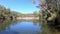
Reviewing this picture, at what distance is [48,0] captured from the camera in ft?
135

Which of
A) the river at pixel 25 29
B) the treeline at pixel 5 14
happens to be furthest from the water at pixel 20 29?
the treeline at pixel 5 14

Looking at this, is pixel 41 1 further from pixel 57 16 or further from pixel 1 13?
pixel 1 13

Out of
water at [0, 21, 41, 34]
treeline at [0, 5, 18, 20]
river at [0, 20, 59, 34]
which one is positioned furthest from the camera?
treeline at [0, 5, 18, 20]

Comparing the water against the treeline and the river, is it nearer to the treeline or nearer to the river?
the river

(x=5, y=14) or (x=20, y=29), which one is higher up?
(x=20, y=29)

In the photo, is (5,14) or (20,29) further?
(5,14)

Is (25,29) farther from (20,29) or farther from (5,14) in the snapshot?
(5,14)

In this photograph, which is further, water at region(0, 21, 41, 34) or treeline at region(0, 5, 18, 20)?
treeline at region(0, 5, 18, 20)

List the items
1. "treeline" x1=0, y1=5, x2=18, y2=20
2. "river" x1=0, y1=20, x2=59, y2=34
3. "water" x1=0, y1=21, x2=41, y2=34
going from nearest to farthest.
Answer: "river" x1=0, y1=20, x2=59, y2=34
"water" x1=0, y1=21, x2=41, y2=34
"treeline" x1=0, y1=5, x2=18, y2=20

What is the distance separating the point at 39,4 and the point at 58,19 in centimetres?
1235

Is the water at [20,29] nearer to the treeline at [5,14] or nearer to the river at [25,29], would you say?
the river at [25,29]

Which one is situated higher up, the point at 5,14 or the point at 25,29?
the point at 25,29

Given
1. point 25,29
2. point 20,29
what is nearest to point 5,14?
point 20,29

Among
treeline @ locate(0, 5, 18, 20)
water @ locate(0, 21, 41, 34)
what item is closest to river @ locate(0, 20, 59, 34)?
water @ locate(0, 21, 41, 34)
